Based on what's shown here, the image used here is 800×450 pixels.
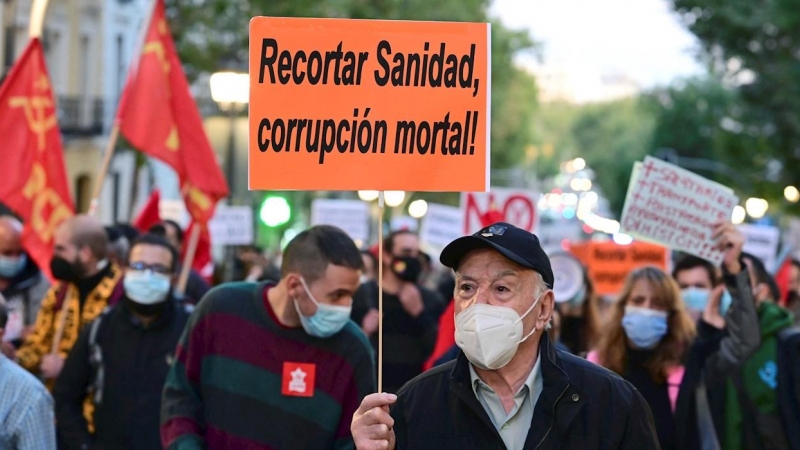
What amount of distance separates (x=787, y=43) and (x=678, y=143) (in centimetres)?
5686

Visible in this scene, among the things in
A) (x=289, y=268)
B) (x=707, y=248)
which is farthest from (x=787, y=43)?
(x=289, y=268)

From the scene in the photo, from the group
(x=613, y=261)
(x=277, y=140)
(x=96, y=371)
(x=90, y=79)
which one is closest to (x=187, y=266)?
(x=96, y=371)

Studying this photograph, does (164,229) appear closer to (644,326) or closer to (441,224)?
(644,326)

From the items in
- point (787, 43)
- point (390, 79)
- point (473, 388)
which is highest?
point (787, 43)

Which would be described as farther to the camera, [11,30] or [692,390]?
[11,30]

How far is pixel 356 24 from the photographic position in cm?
484

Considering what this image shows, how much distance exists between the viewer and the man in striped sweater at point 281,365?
230 inches

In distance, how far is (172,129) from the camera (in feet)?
36.8

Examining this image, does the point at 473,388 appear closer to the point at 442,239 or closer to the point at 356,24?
the point at 356,24

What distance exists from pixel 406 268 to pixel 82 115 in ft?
102

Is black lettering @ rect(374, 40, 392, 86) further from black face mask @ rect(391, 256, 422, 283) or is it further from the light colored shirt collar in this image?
black face mask @ rect(391, 256, 422, 283)

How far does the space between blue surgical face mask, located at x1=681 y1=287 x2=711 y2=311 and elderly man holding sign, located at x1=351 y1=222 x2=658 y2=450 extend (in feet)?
14.3

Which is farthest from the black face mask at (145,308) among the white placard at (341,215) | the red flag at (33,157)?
the white placard at (341,215)

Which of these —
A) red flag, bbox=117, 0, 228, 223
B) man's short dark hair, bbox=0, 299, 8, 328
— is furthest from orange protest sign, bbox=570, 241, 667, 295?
man's short dark hair, bbox=0, 299, 8, 328
